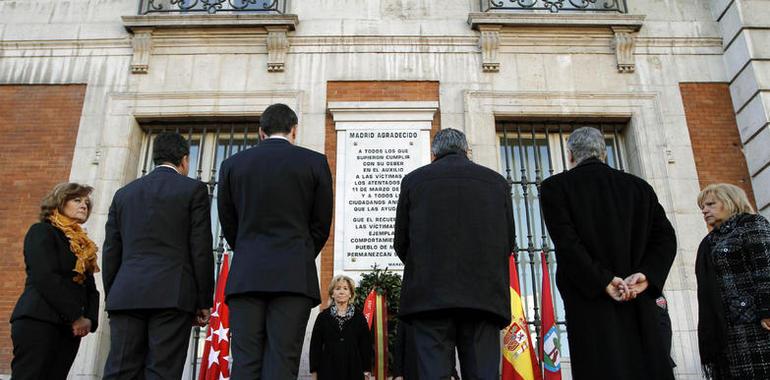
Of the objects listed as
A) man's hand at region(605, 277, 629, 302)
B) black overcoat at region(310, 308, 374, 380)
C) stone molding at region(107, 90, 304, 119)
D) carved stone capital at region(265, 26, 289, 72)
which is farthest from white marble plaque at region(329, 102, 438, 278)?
man's hand at region(605, 277, 629, 302)

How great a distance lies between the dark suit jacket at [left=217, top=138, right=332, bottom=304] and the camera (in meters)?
3.82

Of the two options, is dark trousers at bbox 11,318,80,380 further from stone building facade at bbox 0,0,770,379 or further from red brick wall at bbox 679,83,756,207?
red brick wall at bbox 679,83,756,207

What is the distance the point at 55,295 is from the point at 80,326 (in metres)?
0.30

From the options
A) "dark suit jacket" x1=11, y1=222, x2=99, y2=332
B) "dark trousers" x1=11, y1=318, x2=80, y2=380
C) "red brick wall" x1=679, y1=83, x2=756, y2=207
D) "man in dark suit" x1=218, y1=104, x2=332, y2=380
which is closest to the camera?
"man in dark suit" x1=218, y1=104, x2=332, y2=380

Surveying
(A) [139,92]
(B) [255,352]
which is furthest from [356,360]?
(A) [139,92]

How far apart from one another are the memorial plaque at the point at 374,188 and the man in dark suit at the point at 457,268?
3.81 m

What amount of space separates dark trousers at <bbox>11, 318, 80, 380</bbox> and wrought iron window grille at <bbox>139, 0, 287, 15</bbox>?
19.5 feet

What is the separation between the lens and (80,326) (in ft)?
15.4

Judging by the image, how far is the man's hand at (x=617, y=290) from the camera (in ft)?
12.1

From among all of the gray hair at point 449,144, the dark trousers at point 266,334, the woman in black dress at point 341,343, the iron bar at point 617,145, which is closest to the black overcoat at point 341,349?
the woman in black dress at point 341,343

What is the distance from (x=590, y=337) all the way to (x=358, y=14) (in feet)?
22.2

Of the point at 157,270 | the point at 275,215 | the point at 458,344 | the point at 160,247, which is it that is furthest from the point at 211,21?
the point at 458,344

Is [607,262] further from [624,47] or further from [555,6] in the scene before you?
[555,6]

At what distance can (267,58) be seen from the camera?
9.10 m
